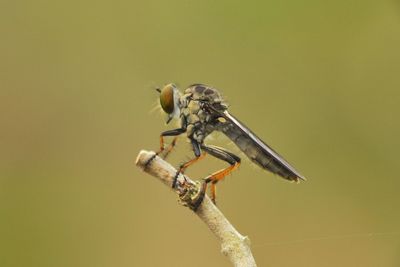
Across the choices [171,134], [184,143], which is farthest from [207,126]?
[184,143]

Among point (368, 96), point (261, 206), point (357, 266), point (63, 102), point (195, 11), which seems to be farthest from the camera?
point (195, 11)

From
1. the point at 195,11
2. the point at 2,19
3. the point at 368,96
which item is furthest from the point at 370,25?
the point at 2,19

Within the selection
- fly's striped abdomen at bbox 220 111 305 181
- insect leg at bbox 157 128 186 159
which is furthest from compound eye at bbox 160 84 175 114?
fly's striped abdomen at bbox 220 111 305 181

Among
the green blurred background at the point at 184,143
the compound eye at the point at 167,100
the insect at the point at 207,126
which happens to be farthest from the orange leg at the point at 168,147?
the green blurred background at the point at 184,143

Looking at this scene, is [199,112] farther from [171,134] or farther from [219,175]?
[219,175]

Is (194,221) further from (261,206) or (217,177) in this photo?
(217,177)

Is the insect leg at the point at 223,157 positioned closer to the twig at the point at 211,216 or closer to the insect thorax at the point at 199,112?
the insect thorax at the point at 199,112

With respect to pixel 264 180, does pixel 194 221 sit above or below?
Answer: below
